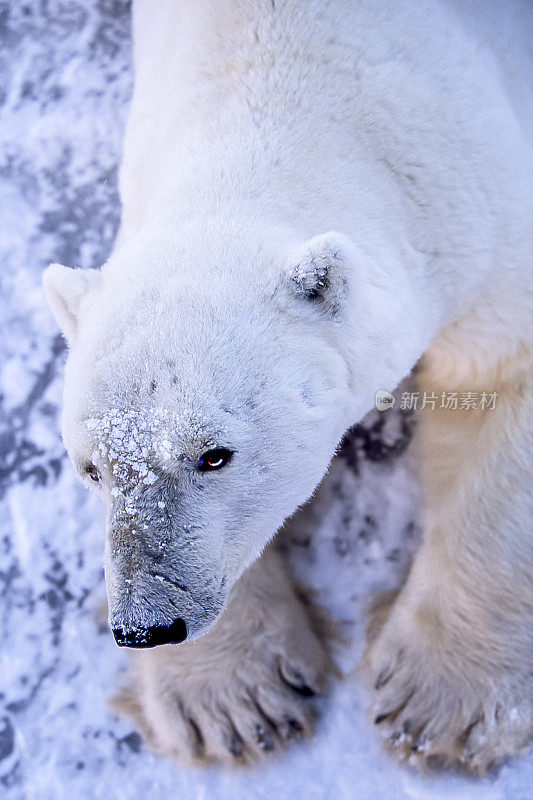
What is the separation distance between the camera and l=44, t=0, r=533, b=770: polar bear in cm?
115

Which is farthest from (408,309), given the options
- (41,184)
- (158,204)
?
(41,184)

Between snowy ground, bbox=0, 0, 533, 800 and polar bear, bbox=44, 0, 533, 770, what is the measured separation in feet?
0.28

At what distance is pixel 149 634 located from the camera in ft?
3.86

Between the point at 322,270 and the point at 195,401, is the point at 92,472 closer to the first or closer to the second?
the point at 195,401

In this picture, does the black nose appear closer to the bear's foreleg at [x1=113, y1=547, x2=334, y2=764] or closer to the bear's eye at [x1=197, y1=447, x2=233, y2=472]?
the bear's eye at [x1=197, y1=447, x2=233, y2=472]

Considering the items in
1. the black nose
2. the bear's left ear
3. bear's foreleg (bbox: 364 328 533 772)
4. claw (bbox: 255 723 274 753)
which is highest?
the bear's left ear

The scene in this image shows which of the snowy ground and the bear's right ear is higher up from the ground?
the bear's right ear

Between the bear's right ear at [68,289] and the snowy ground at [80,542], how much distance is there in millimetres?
1026

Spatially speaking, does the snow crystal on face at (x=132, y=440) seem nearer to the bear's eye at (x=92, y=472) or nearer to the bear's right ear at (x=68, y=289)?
the bear's eye at (x=92, y=472)

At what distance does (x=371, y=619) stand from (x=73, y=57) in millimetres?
2376

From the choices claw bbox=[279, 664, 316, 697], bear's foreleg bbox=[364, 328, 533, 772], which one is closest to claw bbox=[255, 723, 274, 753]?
claw bbox=[279, 664, 316, 697]

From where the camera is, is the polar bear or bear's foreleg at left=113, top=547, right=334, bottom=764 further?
bear's foreleg at left=113, top=547, right=334, bottom=764

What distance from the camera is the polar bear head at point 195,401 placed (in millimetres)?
1118

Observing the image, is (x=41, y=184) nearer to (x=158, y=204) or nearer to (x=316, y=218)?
(x=158, y=204)
